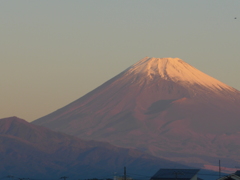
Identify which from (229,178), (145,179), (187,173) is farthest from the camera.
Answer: (145,179)

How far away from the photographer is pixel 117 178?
3735 inches

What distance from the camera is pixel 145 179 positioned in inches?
7731

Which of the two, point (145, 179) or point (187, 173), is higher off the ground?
point (145, 179)

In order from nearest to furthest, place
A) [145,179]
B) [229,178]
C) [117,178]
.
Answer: [229,178] → [117,178] → [145,179]

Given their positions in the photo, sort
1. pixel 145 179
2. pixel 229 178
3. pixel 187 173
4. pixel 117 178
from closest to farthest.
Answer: pixel 229 178
pixel 187 173
pixel 117 178
pixel 145 179

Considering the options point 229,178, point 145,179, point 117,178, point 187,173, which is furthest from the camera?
point 145,179

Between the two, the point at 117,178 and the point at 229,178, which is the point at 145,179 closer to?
the point at 117,178

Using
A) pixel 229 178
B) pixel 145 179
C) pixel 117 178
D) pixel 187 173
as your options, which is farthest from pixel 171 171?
pixel 145 179

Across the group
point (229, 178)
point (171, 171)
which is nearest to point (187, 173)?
point (171, 171)

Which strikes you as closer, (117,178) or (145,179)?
(117,178)

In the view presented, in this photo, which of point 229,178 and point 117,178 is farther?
point 117,178

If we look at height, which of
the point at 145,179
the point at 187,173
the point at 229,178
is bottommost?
the point at 229,178

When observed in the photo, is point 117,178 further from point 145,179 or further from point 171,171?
point 145,179

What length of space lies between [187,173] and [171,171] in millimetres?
3338
